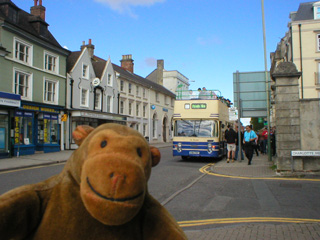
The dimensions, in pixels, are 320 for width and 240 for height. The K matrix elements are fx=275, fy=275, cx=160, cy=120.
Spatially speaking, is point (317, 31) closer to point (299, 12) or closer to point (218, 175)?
point (299, 12)

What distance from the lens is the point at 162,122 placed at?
146 ft

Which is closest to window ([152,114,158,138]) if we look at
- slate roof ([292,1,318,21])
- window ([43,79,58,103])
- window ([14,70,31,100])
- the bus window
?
window ([43,79,58,103])

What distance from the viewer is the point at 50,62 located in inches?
917

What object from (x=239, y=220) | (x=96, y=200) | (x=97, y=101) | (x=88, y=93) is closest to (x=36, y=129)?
(x=88, y=93)

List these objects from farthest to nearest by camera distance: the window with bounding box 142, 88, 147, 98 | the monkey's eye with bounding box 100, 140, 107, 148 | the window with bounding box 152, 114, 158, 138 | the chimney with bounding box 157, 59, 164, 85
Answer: the chimney with bounding box 157, 59, 164, 85
the window with bounding box 152, 114, 158, 138
the window with bounding box 142, 88, 147, 98
the monkey's eye with bounding box 100, 140, 107, 148

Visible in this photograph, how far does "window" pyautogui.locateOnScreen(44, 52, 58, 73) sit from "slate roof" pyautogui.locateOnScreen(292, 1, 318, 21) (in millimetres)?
29982

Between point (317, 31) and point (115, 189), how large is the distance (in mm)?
38253

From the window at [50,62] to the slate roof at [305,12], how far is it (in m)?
30.0

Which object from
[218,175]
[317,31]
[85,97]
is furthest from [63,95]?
[317,31]

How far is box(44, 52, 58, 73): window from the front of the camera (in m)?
22.6

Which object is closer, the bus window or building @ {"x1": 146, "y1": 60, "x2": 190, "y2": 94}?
the bus window

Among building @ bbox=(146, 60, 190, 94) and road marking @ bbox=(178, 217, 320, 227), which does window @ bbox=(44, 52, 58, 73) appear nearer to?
road marking @ bbox=(178, 217, 320, 227)

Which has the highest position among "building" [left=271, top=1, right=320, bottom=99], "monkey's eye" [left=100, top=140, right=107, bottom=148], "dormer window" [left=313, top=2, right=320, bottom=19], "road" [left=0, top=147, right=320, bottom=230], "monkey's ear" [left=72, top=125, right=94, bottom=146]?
"dormer window" [left=313, top=2, right=320, bottom=19]

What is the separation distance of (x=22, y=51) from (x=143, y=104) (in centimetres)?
2060
